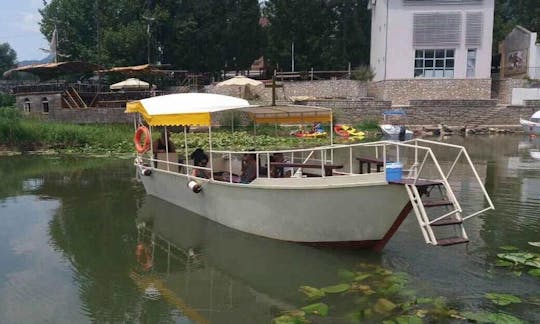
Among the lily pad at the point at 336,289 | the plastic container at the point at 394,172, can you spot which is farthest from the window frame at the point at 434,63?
the lily pad at the point at 336,289

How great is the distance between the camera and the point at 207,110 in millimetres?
10258

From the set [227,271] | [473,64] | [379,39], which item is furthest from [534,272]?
[379,39]

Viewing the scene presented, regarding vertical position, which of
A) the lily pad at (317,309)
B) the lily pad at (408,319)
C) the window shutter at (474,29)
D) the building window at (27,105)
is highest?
the window shutter at (474,29)

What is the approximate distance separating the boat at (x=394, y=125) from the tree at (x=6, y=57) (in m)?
59.0

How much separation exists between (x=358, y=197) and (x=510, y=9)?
188ft

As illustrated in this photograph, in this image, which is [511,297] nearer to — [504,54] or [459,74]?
[459,74]

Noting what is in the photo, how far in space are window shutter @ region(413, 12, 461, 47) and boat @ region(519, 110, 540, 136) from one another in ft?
26.0

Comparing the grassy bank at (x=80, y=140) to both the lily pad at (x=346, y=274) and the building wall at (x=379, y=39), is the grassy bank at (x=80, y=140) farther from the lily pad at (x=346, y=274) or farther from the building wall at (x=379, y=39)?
the lily pad at (x=346, y=274)

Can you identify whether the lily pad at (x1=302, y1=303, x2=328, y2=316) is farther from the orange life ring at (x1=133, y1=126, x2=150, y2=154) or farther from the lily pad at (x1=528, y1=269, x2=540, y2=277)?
the orange life ring at (x1=133, y1=126, x2=150, y2=154)

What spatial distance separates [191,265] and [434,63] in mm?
33915

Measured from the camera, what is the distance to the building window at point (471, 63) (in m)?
37.6

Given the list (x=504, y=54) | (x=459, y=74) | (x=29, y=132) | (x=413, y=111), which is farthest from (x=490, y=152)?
(x=504, y=54)

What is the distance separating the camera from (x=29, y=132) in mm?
24812

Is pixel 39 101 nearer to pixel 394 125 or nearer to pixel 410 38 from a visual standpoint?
pixel 394 125
